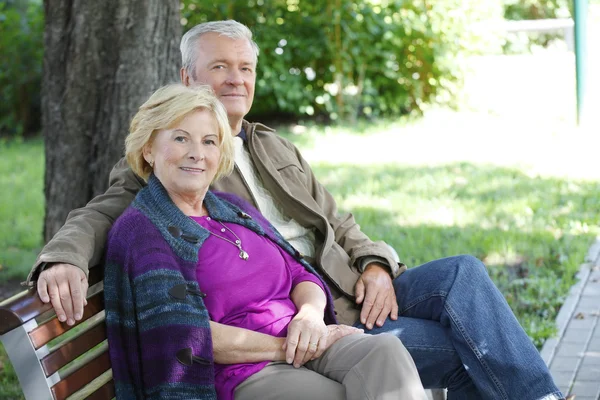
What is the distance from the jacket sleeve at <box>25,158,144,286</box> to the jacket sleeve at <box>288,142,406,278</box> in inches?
30.8

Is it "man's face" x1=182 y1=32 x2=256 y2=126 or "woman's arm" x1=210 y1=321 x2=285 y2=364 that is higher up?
"man's face" x1=182 y1=32 x2=256 y2=126

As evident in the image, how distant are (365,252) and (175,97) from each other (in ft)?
3.34

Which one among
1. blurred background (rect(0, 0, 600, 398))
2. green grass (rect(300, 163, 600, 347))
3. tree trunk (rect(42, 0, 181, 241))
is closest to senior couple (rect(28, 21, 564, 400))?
tree trunk (rect(42, 0, 181, 241))

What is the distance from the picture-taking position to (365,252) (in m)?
3.29

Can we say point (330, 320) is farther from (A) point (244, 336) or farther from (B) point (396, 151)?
(B) point (396, 151)

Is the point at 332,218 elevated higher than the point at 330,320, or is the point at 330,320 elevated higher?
the point at 332,218

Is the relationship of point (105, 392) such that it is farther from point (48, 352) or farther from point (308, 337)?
point (308, 337)

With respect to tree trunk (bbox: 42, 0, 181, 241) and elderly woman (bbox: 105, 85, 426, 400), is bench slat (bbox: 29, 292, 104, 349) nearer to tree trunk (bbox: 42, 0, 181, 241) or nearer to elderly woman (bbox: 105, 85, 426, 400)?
elderly woman (bbox: 105, 85, 426, 400)

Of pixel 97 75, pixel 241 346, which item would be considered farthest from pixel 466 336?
pixel 97 75

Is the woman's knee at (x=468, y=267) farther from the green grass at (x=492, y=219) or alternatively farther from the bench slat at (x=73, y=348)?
the green grass at (x=492, y=219)

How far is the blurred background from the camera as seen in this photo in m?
6.86

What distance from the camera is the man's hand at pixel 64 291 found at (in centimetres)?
231

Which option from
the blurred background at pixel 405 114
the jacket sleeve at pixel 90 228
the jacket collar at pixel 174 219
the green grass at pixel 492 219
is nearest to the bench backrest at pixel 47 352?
the jacket sleeve at pixel 90 228

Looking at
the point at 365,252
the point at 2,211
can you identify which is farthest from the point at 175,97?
the point at 2,211
